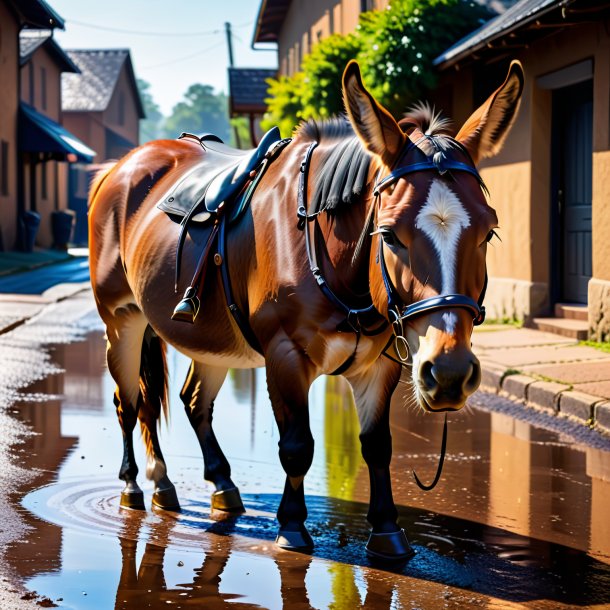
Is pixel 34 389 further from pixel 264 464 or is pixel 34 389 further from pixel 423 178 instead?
pixel 423 178

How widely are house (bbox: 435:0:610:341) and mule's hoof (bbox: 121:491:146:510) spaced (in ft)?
24.6

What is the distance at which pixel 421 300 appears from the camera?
13.0 ft

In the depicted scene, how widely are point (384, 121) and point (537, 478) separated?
123 inches

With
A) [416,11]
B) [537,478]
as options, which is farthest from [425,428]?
[416,11]

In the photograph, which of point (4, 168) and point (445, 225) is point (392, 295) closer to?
point (445, 225)

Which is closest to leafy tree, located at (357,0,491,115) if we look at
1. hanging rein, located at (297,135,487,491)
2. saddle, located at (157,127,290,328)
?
saddle, located at (157,127,290,328)

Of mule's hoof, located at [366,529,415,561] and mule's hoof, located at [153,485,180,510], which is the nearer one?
mule's hoof, located at [366,529,415,561]

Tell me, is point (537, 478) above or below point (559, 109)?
below

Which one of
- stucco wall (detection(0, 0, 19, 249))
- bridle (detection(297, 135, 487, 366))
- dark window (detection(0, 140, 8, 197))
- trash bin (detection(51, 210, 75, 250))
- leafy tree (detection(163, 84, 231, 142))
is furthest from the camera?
leafy tree (detection(163, 84, 231, 142))

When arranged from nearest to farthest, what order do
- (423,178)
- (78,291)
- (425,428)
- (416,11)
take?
(423,178), (425,428), (416,11), (78,291)

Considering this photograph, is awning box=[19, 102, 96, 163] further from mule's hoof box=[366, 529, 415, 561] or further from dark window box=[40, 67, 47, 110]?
mule's hoof box=[366, 529, 415, 561]

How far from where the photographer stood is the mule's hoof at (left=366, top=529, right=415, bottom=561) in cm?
475

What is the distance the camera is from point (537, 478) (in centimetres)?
657

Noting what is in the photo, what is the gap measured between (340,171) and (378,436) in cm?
118
